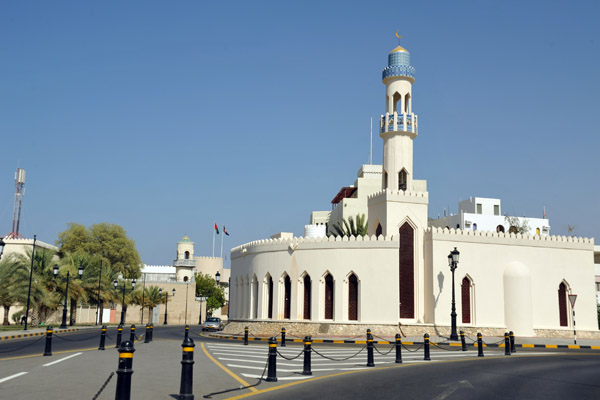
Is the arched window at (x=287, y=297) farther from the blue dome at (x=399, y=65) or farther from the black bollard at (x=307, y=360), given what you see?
the black bollard at (x=307, y=360)

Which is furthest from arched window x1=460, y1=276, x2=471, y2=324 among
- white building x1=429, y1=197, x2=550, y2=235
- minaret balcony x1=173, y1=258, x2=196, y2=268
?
minaret balcony x1=173, y1=258, x2=196, y2=268

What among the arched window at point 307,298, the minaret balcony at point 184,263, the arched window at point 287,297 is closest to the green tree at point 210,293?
the minaret balcony at point 184,263

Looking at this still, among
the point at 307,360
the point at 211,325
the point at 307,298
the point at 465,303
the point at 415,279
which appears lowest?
the point at 211,325

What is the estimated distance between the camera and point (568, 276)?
1470 inches

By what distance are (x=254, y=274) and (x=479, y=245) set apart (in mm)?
15152

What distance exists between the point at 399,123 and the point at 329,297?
42.9 feet

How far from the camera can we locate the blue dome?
4072 centimetres

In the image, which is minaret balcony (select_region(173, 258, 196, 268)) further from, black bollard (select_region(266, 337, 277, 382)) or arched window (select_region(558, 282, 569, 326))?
black bollard (select_region(266, 337, 277, 382))

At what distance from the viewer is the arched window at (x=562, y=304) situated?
121ft

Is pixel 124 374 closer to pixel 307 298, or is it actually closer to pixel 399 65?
pixel 307 298

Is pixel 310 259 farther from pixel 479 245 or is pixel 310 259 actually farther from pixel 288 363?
pixel 288 363

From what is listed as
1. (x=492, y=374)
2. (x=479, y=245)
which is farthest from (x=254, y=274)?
(x=492, y=374)

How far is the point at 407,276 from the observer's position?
35719mm

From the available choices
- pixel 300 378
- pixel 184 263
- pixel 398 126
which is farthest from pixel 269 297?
pixel 184 263
